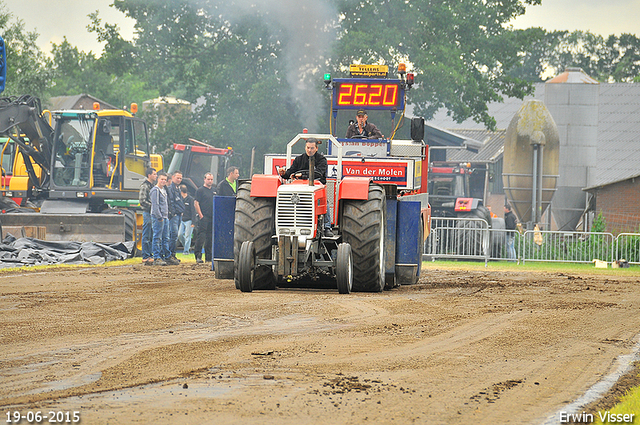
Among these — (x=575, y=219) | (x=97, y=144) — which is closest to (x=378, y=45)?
(x=575, y=219)

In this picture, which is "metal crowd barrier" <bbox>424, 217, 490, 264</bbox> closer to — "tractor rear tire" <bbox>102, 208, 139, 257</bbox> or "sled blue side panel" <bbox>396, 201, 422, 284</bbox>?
"tractor rear tire" <bbox>102, 208, 139, 257</bbox>

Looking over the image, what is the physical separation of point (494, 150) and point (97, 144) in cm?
3533

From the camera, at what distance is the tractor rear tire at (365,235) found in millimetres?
12141

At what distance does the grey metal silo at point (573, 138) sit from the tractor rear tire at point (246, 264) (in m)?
28.7

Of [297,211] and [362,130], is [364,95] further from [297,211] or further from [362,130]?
[297,211]

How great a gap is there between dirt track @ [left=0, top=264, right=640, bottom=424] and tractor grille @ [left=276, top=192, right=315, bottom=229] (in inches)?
38.3

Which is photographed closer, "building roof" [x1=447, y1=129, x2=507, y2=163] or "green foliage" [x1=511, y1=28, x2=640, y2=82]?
"building roof" [x1=447, y1=129, x2=507, y2=163]

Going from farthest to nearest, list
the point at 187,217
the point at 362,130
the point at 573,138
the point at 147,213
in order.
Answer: the point at 573,138 < the point at 187,217 < the point at 147,213 < the point at 362,130

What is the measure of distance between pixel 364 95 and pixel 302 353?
9296 millimetres

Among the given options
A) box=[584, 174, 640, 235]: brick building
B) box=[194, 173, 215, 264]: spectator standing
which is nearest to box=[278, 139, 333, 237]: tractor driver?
box=[194, 173, 215, 264]: spectator standing

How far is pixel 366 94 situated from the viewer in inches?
635

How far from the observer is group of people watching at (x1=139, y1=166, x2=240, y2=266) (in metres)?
19.1

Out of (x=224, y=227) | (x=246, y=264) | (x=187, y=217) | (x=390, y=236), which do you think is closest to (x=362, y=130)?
(x=390, y=236)

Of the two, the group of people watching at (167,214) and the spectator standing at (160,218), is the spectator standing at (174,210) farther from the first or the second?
the spectator standing at (160,218)
